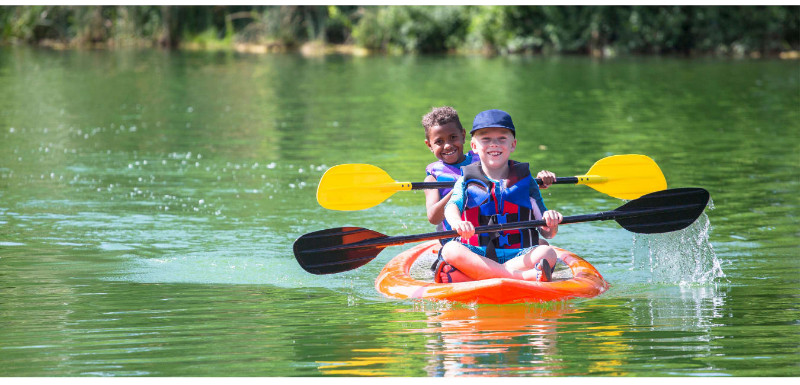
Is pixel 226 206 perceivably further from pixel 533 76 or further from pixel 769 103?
pixel 533 76

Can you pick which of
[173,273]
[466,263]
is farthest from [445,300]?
[173,273]

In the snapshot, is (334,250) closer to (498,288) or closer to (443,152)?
(443,152)

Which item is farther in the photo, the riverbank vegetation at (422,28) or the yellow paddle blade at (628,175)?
the riverbank vegetation at (422,28)

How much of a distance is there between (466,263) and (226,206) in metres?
3.73

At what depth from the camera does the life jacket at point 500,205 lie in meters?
6.19

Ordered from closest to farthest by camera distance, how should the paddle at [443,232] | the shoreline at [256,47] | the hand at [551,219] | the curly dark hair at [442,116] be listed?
1. the hand at [551,219]
2. the paddle at [443,232]
3. the curly dark hair at [442,116]
4. the shoreline at [256,47]

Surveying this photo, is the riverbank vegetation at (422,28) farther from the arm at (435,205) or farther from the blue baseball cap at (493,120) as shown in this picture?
the blue baseball cap at (493,120)

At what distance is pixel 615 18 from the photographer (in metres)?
34.4

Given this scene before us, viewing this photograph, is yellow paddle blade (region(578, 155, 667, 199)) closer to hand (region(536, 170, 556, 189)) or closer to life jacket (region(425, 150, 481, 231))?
hand (region(536, 170, 556, 189))

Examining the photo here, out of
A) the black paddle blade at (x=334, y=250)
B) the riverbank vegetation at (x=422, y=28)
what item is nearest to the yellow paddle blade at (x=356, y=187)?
the black paddle blade at (x=334, y=250)

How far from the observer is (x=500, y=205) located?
6.20m

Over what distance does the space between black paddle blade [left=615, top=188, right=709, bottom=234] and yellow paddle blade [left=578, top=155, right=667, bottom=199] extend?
0.50 meters

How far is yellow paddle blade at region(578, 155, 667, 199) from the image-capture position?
7324 millimetres

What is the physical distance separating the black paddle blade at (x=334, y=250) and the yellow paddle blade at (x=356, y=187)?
1.59 feet
